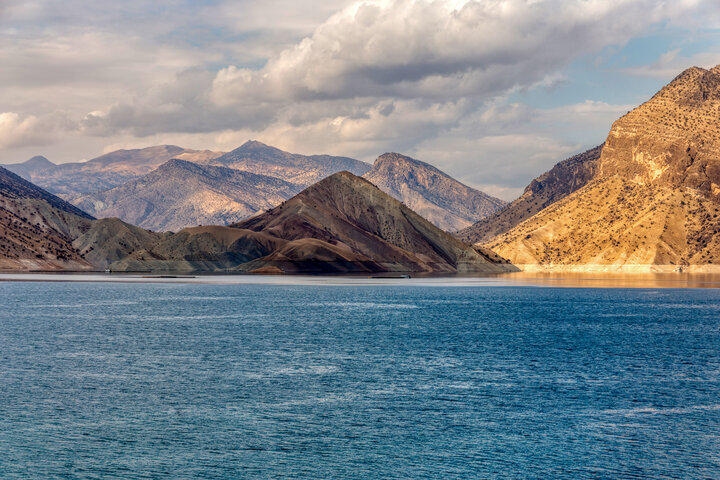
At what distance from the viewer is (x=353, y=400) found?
Result: 181ft

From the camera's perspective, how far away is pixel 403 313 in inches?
5492

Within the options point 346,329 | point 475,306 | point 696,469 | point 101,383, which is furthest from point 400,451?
point 475,306

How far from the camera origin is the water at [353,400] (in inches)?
1572

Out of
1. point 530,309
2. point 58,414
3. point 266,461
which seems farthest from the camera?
point 530,309

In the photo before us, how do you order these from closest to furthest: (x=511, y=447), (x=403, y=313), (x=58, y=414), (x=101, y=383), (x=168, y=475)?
1. (x=168, y=475)
2. (x=511, y=447)
3. (x=58, y=414)
4. (x=101, y=383)
5. (x=403, y=313)

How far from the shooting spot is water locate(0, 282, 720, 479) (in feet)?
131

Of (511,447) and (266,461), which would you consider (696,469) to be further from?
(266,461)

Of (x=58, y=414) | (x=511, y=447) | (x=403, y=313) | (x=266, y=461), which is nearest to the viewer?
(x=266, y=461)

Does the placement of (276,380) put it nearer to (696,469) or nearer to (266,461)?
(266,461)

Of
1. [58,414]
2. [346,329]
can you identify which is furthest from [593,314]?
[58,414]

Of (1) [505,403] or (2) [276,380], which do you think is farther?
(2) [276,380]

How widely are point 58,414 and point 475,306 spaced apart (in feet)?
393

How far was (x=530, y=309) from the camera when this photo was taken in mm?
154500

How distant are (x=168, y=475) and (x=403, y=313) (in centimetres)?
10352
